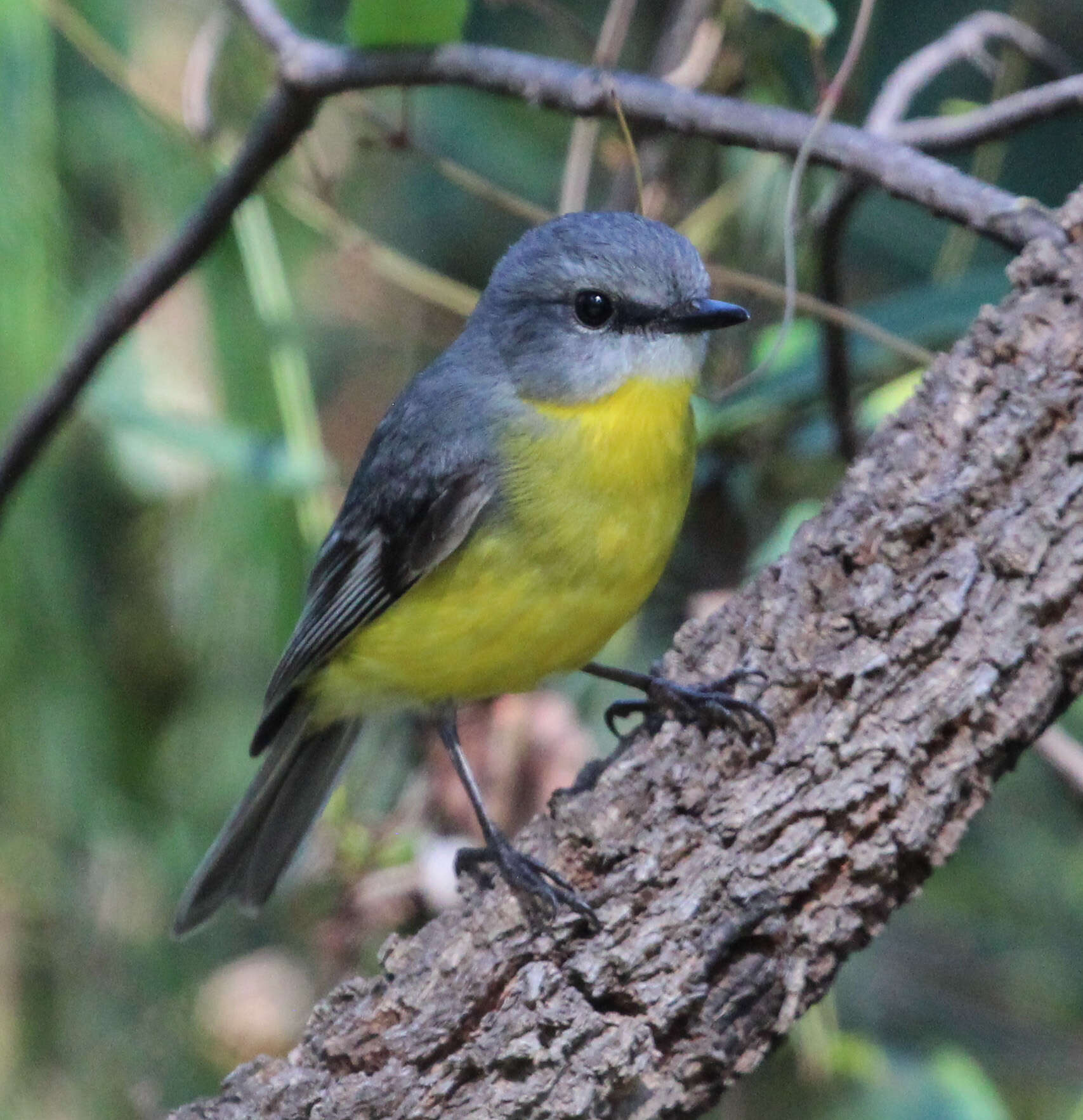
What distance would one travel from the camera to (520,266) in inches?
125

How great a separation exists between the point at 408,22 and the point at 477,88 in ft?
0.71

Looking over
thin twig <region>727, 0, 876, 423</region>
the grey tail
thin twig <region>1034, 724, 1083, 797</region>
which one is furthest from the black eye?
thin twig <region>1034, 724, 1083, 797</region>

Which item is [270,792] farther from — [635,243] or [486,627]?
[635,243]

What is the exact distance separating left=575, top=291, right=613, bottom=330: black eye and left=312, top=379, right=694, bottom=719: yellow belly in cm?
17

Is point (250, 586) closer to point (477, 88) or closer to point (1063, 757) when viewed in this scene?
point (477, 88)

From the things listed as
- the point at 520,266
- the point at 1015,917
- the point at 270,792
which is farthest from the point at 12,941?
the point at 1015,917

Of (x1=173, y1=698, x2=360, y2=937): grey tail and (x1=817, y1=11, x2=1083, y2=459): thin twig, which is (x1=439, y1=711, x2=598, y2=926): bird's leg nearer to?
(x1=173, y1=698, x2=360, y2=937): grey tail

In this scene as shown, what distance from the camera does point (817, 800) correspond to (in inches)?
85.4

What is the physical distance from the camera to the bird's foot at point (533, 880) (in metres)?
2.27

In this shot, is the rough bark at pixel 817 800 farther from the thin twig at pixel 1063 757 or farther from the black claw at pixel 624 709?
the thin twig at pixel 1063 757

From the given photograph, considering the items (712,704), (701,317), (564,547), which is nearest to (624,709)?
(564,547)

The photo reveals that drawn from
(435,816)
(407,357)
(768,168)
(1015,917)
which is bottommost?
(1015,917)

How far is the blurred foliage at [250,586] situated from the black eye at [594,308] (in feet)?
2.70

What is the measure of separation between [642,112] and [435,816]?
1.86 meters
